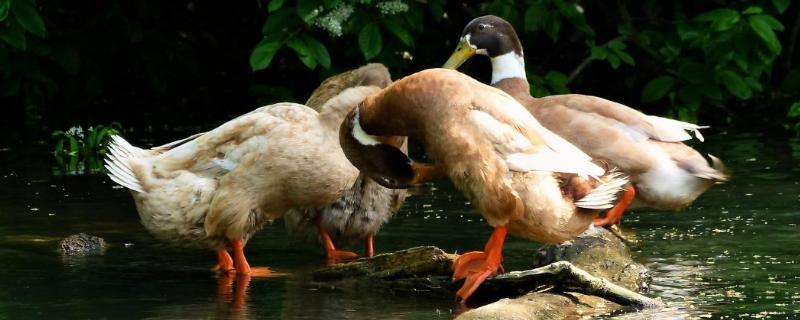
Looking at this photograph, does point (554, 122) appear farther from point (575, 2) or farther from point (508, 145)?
point (575, 2)

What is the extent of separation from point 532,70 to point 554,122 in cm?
447

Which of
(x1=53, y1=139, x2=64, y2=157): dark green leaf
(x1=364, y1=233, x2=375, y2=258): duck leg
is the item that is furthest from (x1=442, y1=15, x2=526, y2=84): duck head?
(x1=53, y1=139, x2=64, y2=157): dark green leaf

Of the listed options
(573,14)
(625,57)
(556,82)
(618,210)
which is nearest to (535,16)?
(573,14)

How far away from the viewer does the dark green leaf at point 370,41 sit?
418 inches

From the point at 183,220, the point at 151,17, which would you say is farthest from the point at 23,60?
the point at 183,220

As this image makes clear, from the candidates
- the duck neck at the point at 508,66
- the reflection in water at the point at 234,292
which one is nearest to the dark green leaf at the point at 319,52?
the duck neck at the point at 508,66

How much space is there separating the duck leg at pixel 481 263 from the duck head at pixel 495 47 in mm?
2938

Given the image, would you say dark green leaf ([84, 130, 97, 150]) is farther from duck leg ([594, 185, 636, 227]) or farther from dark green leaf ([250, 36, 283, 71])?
duck leg ([594, 185, 636, 227])

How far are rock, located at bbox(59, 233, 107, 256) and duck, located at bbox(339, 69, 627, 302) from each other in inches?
66.1

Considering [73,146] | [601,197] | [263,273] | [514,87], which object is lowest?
[263,273]

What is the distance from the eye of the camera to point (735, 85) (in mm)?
11758

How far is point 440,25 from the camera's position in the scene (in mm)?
13383

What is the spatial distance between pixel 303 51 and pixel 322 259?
330 centimetres

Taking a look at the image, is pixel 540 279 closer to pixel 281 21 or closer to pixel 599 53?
pixel 281 21
